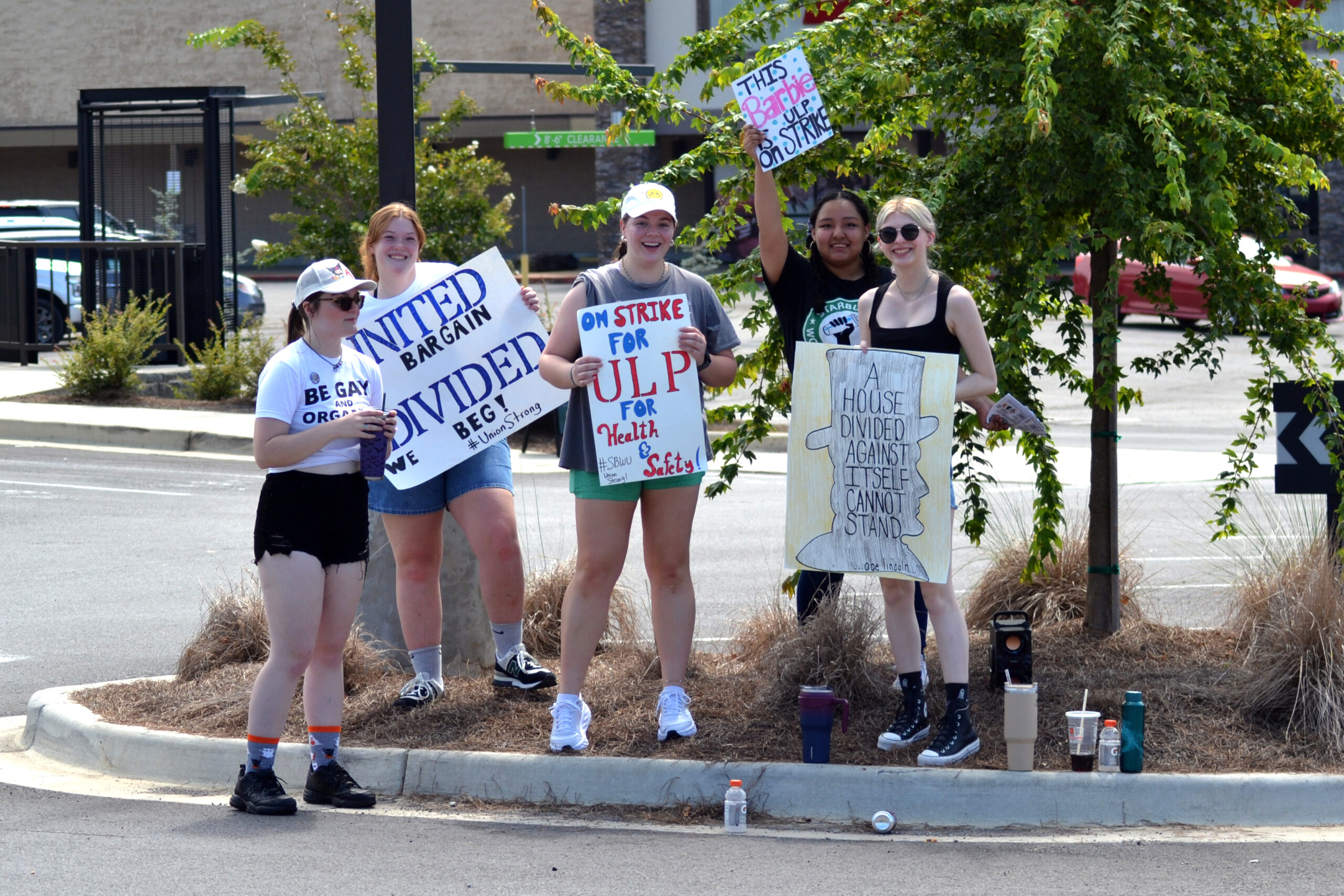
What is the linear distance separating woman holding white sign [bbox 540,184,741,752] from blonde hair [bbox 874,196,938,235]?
76 cm

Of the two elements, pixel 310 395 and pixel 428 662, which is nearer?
pixel 310 395

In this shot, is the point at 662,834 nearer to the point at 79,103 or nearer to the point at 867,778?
the point at 867,778

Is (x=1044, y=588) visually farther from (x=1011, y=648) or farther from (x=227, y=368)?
(x=227, y=368)

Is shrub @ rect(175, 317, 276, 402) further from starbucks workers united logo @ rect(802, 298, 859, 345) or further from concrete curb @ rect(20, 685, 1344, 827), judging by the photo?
starbucks workers united logo @ rect(802, 298, 859, 345)

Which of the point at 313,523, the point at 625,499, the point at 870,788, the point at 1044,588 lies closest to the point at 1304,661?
the point at 1044,588

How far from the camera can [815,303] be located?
5.84m

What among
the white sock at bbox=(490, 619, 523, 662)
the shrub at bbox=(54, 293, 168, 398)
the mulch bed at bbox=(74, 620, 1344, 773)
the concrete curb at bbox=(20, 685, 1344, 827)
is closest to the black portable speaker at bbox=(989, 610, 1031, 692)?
the mulch bed at bbox=(74, 620, 1344, 773)

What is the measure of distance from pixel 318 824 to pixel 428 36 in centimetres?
3634

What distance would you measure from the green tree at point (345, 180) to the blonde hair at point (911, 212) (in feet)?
41.9

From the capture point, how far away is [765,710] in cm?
585

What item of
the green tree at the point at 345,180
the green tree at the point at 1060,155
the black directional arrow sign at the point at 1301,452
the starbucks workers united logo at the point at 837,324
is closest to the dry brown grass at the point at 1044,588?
the green tree at the point at 1060,155

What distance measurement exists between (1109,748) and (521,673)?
7.41 feet

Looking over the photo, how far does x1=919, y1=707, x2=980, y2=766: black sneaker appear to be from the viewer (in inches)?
208

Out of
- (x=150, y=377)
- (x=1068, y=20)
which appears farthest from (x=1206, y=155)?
(x=150, y=377)
